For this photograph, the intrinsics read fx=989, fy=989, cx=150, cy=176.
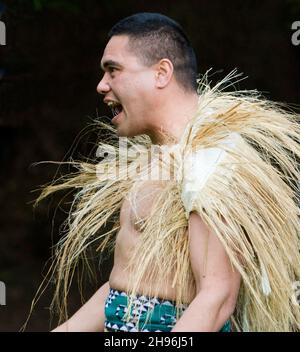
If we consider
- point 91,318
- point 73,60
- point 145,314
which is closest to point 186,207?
point 145,314

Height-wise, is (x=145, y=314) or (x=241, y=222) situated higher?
(x=241, y=222)

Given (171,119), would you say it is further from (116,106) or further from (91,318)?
→ (91,318)

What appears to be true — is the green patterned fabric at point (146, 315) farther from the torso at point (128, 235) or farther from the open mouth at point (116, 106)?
the open mouth at point (116, 106)

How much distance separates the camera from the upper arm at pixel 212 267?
191 cm

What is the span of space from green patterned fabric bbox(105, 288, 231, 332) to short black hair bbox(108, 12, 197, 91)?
50 cm

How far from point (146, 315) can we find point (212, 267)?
0.66 feet

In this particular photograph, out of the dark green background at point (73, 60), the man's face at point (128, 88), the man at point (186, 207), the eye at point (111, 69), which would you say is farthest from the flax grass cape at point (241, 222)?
the dark green background at point (73, 60)

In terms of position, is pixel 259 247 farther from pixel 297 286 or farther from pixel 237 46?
pixel 237 46

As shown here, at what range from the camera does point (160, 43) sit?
2246mm

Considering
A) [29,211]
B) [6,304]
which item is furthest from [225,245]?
[29,211]

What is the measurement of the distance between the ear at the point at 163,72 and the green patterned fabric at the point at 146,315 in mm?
469

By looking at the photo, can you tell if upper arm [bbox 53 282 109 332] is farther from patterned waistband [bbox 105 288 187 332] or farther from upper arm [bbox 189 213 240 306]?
upper arm [bbox 189 213 240 306]

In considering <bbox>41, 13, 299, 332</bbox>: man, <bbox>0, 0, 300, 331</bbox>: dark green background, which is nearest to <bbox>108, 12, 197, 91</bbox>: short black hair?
<bbox>41, 13, 299, 332</bbox>: man

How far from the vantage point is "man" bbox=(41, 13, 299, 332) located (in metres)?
1.95
